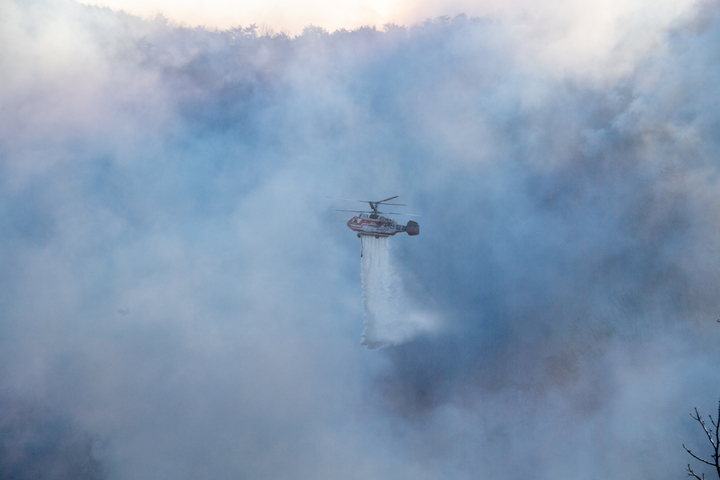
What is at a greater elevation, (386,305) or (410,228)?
A: (410,228)

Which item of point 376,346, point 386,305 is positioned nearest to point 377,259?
point 386,305

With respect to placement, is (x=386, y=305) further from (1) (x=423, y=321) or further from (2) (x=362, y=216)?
(2) (x=362, y=216)

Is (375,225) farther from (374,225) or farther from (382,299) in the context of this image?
(382,299)

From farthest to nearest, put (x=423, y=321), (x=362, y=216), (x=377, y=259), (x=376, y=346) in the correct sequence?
1. (x=423, y=321)
2. (x=376, y=346)
3. (x=377, y=259)
4. (x=362, y=216)
